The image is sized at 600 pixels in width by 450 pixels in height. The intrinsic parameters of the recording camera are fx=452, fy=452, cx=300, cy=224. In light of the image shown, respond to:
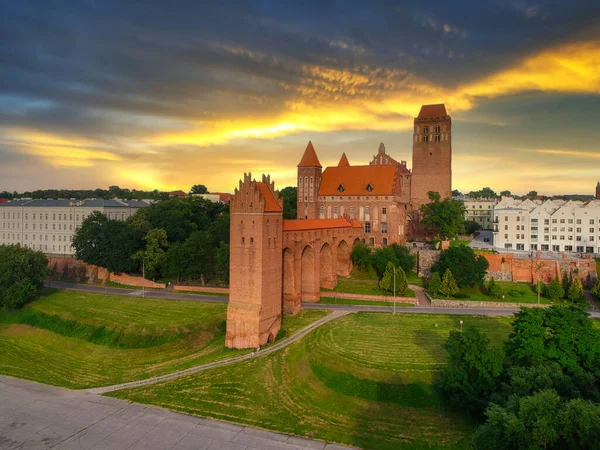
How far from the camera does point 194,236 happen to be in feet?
214

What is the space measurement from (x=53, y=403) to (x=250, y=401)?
14031 millimetres

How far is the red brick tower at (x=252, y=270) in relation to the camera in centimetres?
4153

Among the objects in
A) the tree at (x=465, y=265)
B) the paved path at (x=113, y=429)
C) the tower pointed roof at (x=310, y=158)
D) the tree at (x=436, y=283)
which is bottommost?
the paved path at (x=113, y=429)

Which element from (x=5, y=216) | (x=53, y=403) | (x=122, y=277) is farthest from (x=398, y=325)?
(x=5, y=216)

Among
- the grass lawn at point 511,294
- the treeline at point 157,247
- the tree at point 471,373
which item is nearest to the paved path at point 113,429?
the tree at point 471,373

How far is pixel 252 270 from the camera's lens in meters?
42.1

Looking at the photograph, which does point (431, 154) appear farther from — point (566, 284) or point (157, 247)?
point (157, 247)

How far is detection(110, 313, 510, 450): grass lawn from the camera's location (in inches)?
1091

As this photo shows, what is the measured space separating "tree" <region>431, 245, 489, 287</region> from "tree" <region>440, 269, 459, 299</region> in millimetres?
1889

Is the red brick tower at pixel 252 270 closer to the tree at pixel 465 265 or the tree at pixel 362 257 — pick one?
the tree at pixel 362 257

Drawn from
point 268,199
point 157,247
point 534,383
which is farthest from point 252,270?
point 157,247

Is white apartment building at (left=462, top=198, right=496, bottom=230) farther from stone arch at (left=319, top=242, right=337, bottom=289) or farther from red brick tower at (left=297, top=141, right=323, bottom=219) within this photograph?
stone arch at (left=319, top=242, right=337, bottom=289)

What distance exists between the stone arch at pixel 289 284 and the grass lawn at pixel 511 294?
18101 mm

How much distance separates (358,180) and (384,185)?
461 centimetres
